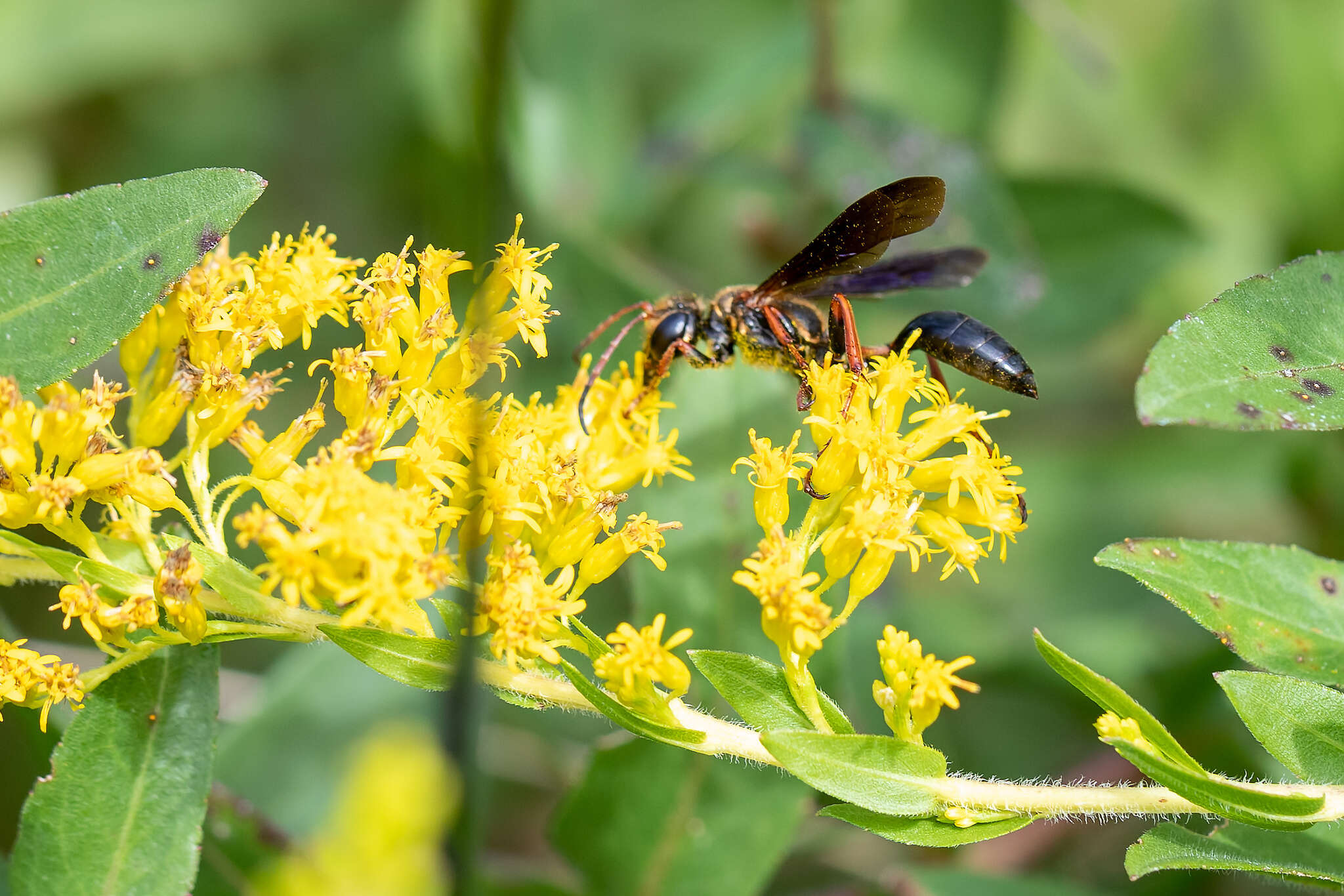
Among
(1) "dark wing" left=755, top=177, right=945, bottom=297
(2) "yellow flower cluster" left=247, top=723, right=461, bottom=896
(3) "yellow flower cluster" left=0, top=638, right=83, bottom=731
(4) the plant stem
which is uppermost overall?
(1) "dark wing" left=755, top=177, right=945, bottom=297

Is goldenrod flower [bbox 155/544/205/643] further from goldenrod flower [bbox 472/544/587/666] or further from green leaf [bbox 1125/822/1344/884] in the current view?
green leaf [bbox 1125/822/1344/884]

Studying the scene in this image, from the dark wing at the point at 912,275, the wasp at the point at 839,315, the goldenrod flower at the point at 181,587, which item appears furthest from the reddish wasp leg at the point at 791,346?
the goldenrod flower at the point at 181,587

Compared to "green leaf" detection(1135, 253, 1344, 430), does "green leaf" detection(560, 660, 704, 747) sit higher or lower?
lower

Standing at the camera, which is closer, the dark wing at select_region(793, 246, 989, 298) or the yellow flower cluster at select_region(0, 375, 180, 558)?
the yellow flower cluster at select_region(0, 375, 180, 558)

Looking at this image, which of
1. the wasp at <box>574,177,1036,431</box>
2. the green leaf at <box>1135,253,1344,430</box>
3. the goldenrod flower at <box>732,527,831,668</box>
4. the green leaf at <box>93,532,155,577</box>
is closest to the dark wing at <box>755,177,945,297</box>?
the wasp at <box>574,177,1036,431</box>

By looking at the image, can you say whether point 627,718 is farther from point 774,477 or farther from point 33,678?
point 33,678

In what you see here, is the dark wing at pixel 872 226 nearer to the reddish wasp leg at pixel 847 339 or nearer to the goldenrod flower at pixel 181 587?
the reddish wasp leg at pixel 847 339

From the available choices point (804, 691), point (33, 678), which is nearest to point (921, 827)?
point (804, 691)
